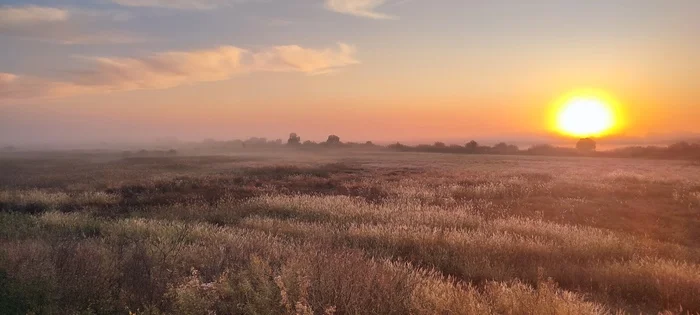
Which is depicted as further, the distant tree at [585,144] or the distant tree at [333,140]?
the distant tree at [333,140]

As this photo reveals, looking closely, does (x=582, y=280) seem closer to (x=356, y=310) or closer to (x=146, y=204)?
(x=356, y=310)

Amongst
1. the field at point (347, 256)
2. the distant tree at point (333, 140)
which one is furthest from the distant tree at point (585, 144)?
the field at point (347, 256)

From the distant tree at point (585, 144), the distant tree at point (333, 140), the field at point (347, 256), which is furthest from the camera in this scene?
the distant tree at point (333, 140)

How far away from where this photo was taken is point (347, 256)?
6.09 m

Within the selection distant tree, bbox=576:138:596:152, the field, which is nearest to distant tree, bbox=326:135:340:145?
distant tree, bbox=576:138:596:152

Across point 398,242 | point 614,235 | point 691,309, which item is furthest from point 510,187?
point 691,309

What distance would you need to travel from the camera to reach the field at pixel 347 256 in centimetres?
485

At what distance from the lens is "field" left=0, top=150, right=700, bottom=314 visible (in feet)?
15.9

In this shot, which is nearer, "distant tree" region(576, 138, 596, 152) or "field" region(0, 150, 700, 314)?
"field" region(0, 150, 700, 314)

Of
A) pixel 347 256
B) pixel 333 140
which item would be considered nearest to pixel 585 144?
pixel 333 140

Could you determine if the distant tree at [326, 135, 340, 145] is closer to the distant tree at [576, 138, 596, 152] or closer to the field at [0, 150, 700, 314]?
the distant tree at [576, 138, 596, 152]

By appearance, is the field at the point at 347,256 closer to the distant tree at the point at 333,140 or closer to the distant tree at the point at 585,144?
the distant tree at the point at 585,144

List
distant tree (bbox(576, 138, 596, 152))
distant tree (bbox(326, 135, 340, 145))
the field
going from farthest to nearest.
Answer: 1. distant tree (bbox(326, 135, 340, 145))
2. distant tree (bbox(576, 138, 596, 152))
3. the field

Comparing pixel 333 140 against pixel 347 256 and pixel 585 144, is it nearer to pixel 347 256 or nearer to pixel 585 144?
pixel 585 144
